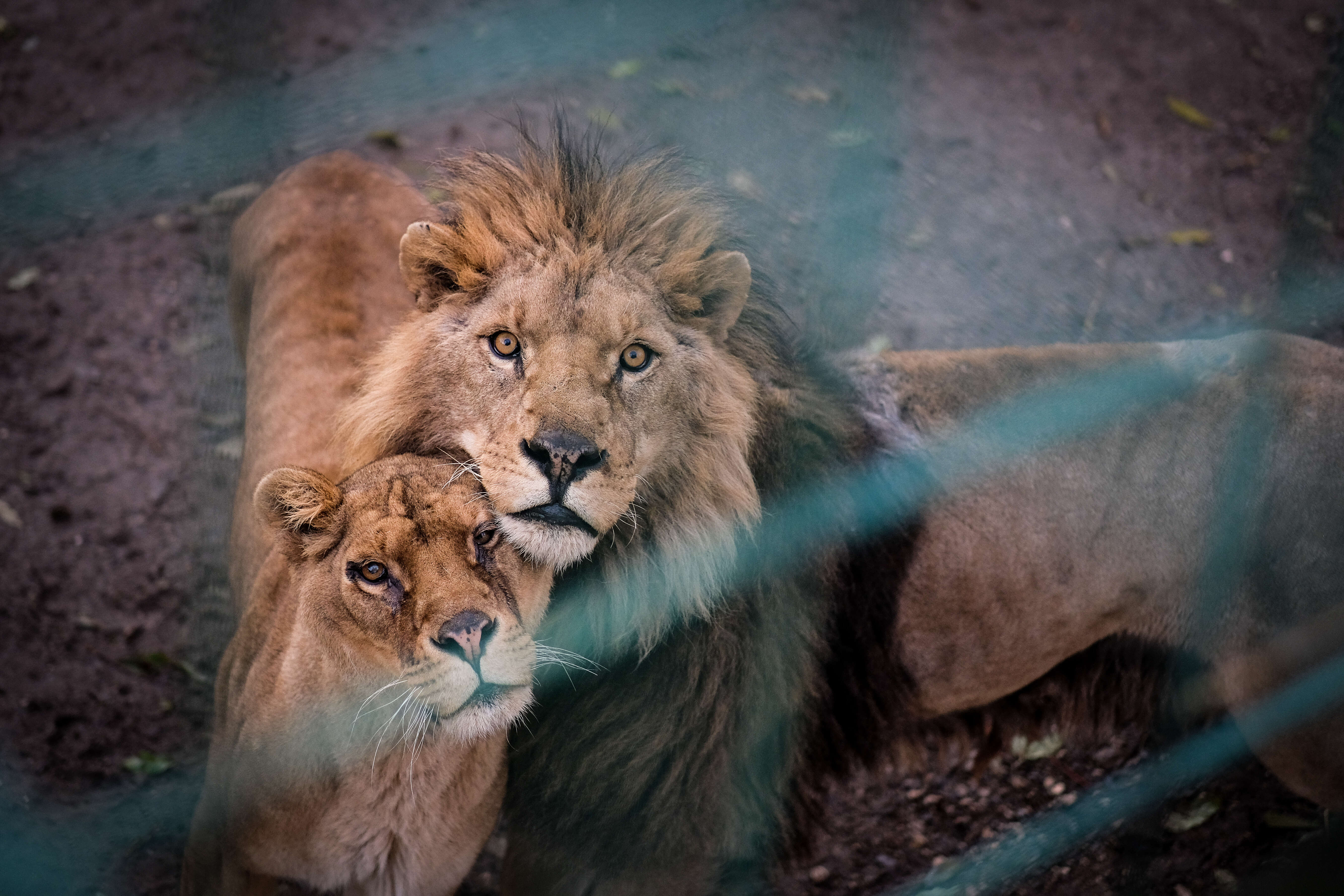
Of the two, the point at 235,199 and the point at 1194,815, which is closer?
the point at 1194,815

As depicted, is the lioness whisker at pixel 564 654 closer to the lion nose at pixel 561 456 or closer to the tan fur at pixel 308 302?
the lion nose at pixel 561 456

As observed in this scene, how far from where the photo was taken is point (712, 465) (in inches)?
98.3

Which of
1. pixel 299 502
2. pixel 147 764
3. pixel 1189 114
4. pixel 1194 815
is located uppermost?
pixel 1189 114

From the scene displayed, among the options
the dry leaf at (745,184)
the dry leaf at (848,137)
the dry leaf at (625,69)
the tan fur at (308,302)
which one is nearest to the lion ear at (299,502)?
the tan fur at (308,302)

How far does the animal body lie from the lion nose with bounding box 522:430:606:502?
0.16 metres

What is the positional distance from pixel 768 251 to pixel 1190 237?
2.31m

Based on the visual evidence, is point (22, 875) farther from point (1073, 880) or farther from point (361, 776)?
point (1073, 880)

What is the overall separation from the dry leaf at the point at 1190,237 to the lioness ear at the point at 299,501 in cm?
478

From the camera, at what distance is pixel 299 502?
7.30 ft

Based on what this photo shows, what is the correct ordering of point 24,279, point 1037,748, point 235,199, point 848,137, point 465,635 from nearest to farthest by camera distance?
point 465,635 → point 1037,748 → point 235,199 → point 24,279 → point 848,137

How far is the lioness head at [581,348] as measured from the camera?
2.19 metres

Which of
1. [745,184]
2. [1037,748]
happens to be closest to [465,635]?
[1037,748]

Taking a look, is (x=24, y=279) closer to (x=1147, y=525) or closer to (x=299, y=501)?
(x=299, y=501)

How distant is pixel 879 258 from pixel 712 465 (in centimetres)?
299
